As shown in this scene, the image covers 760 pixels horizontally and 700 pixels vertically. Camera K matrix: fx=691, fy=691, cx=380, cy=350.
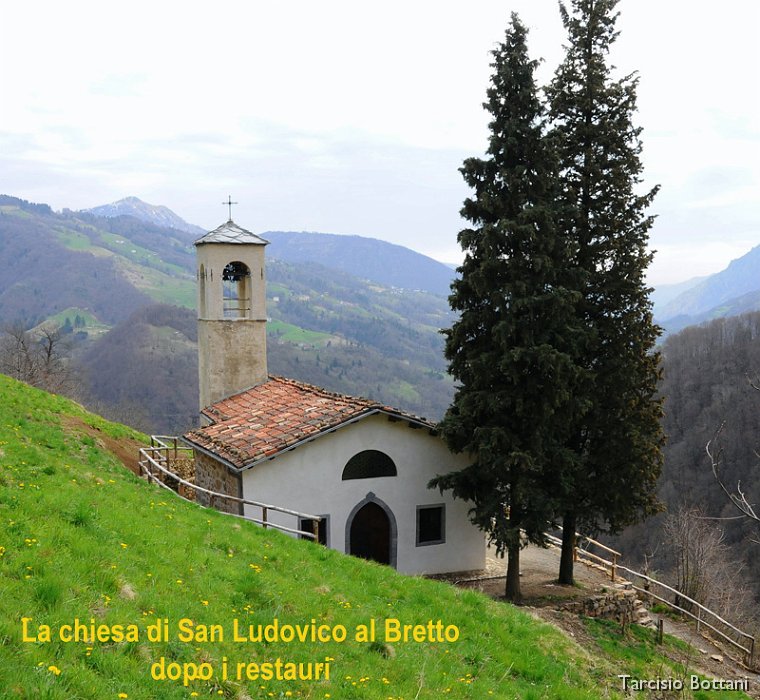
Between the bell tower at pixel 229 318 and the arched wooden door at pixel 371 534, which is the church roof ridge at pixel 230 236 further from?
the arched wooden door at pixel 371 534

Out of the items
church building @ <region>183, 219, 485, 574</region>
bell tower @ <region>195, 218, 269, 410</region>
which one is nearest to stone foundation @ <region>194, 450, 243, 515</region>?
church building @ <region>183, 219, 485, 574</region>

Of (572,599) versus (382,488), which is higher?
(382,488)

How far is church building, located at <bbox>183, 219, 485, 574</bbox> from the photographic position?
16.9m

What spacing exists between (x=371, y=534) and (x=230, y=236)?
1091 cm

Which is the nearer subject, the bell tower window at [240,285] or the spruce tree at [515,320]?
the spruce tree at [515,320]

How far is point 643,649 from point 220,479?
1073 centimetres

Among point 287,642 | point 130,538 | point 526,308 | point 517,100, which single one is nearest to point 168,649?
point 287,642

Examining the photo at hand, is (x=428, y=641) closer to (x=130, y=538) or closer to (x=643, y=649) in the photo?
(x=130, y=538)

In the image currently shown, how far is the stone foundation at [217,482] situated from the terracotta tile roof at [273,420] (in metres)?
0.61

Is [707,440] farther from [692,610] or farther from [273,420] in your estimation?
[273,420]

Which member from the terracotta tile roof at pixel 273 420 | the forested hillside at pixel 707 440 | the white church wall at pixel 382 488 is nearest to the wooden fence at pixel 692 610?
the white church wall at pixel 382 488

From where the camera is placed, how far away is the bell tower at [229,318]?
2228 cm

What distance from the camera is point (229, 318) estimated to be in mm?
22766

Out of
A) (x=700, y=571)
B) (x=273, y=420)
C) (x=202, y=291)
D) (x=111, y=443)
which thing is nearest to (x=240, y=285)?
(x=202, y=291)
